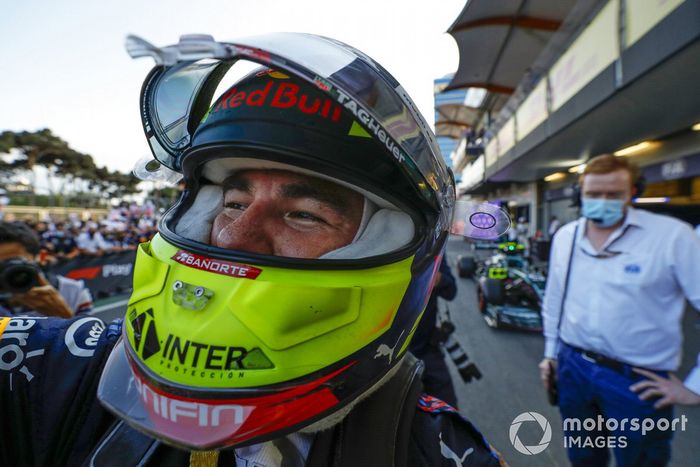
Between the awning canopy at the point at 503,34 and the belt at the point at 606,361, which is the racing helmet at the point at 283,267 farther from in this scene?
the awning canopy at the point at 503,34

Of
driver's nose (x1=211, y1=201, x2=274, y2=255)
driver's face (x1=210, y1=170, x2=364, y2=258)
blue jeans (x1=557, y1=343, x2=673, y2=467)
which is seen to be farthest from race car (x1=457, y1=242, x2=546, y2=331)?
driver's nose (x1=211, y1=201, x2=274, y2=255)

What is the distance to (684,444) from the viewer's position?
2.48m

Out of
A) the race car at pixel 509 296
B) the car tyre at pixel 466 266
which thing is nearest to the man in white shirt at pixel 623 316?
the race car at pixel 509 296

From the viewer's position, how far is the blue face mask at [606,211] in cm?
184

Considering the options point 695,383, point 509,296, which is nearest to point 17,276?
point 695,383

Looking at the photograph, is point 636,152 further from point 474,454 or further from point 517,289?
point 474,454

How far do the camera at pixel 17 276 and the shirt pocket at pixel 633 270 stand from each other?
2951mm

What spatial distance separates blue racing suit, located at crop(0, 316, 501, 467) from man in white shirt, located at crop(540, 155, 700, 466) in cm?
124

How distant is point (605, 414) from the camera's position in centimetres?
169

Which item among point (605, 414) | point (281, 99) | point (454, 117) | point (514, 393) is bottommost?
point (514, 393)

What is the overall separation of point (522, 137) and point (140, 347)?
39.5ft

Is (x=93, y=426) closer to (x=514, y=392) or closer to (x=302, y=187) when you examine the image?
(x=302, y=187)

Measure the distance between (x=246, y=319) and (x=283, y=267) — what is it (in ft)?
0.38

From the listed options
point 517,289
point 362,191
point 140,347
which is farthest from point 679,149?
point 140,347
